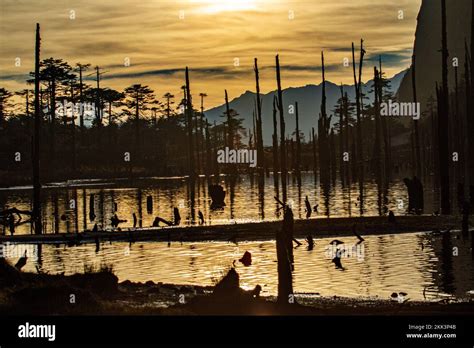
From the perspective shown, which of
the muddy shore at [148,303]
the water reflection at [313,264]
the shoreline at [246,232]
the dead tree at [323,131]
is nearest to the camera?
the muddy shore at [148,303]

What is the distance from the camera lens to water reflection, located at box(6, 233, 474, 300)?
27.2m

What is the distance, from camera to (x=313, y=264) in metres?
32.4

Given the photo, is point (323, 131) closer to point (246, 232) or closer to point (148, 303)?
point (246, 232)

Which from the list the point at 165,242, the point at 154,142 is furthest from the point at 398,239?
the point at 154,142

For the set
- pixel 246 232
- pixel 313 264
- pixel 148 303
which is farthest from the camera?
pixel 246 232

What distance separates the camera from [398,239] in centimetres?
3859

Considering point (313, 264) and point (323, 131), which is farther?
point (323, 131)

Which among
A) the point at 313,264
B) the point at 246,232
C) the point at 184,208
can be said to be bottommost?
the point at 313,264

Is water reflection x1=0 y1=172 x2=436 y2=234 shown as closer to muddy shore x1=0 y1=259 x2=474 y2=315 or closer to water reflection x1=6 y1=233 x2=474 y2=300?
water reflection x1=6 y1=233 x2=474 y2=300

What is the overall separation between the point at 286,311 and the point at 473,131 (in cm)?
3780

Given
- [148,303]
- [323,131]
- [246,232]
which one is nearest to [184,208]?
[246,232]

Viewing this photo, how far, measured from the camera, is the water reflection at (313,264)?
27219 mm

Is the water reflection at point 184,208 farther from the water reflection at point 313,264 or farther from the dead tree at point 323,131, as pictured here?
the dead tree at point 323,131

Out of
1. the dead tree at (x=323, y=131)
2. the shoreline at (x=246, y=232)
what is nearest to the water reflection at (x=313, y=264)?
the shoreline at (x=246, y=232)
